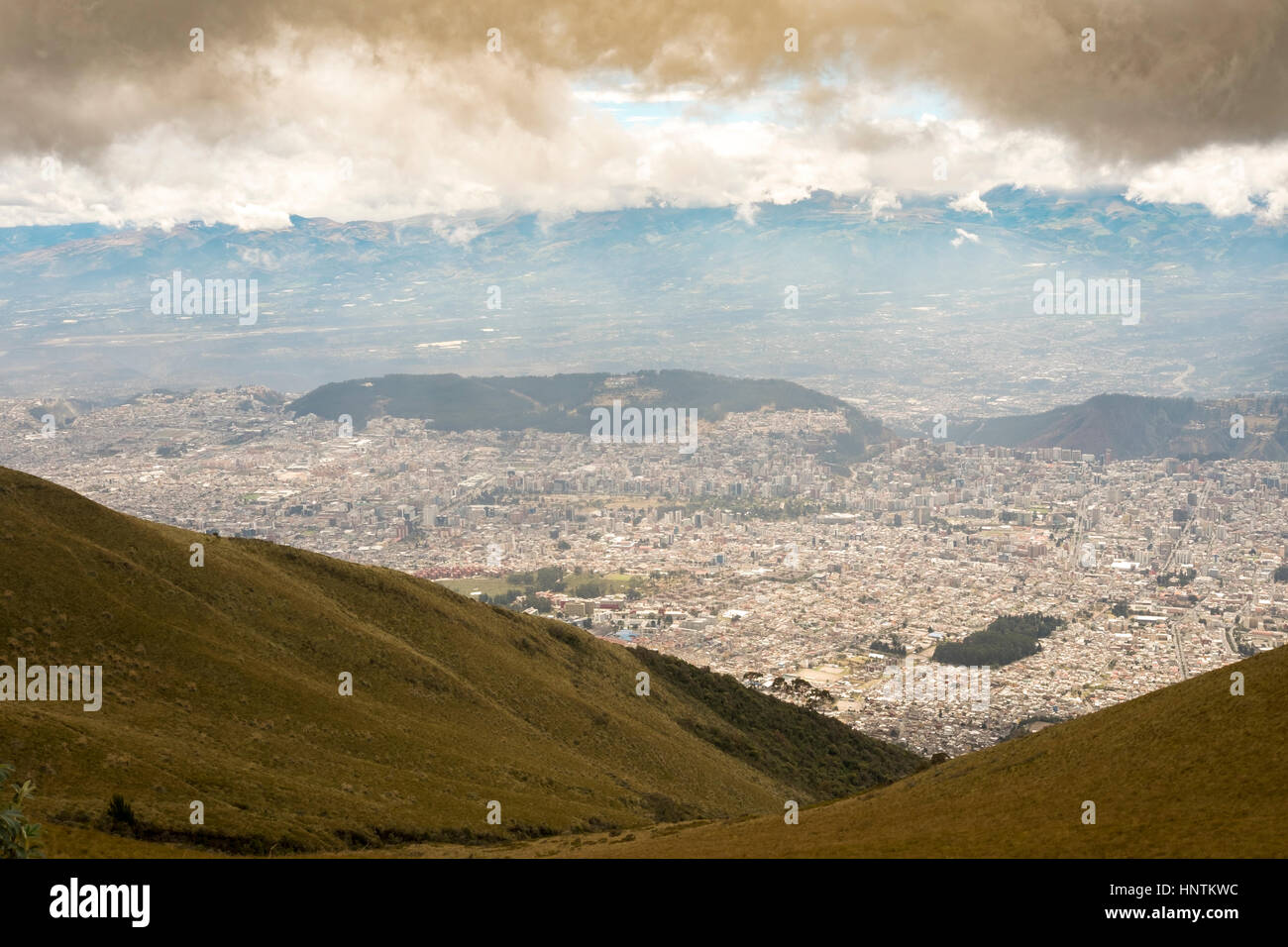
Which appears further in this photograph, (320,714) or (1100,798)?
(320,714)

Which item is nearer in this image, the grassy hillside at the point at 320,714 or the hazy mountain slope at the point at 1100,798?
the hazy mountain slope at the point at 1100,798

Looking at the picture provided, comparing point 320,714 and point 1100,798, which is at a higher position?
point 1100,798

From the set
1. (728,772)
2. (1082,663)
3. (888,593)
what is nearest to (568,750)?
(728,772)

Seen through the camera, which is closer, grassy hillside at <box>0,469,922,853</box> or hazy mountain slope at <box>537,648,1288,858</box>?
hazy mountain slope at <box>537,648,1288,858</box>
